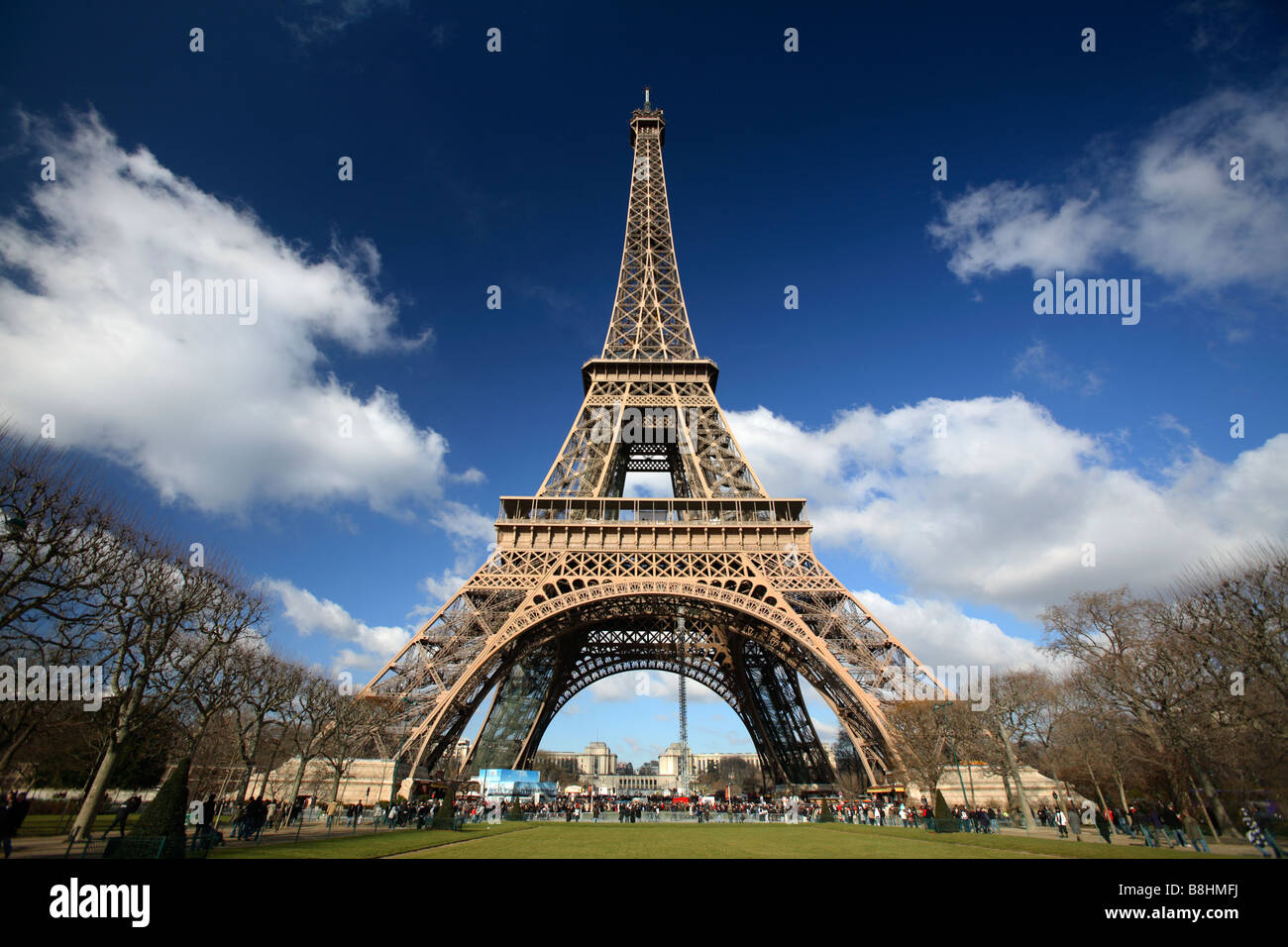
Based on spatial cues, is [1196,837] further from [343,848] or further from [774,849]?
[343,848]

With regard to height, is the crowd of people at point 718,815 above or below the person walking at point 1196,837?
below

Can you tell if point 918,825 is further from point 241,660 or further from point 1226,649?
point 241,660

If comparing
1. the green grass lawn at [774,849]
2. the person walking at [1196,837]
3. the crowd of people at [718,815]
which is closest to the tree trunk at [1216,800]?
the crowd of people at [718,815]

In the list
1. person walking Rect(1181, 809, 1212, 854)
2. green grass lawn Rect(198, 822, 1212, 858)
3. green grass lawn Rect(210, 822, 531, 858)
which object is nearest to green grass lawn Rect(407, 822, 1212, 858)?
green grass lawn Rect(198, 822, 1212, 858)

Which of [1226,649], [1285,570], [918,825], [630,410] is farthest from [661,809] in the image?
[1285,570]

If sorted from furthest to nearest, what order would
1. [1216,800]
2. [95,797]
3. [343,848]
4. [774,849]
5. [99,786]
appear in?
[1216,800] → [99,786] → [95,797] → [774,849] → [343,848]

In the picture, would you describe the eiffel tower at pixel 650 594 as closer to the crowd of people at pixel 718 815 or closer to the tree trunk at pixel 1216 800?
the crowd of people at pixel 718 815

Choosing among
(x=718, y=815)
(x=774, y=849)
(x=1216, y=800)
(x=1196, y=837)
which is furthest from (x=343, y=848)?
(x=1216, y=800)
